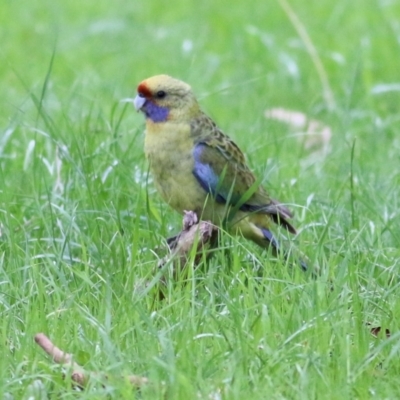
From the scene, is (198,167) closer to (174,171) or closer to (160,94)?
(174,171)

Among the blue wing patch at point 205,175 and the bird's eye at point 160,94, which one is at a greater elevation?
the bird's eye at point 160,94

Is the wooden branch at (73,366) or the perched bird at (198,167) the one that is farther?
the perched bird at (198,167)

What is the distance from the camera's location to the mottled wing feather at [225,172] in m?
4.63

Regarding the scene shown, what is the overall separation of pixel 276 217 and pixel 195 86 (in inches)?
110

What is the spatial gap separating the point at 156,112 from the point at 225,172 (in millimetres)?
413

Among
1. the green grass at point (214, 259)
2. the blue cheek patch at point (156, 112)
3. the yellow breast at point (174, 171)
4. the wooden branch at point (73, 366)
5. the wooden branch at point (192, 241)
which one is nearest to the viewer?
the wooden branch at point (73, 366)

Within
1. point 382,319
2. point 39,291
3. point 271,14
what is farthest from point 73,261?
point 271,14

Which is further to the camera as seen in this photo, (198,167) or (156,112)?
(156,112)

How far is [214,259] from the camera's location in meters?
4.26

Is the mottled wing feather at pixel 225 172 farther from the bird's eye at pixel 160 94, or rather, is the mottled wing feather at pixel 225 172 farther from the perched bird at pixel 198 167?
the bird's eye at pixel 160 94

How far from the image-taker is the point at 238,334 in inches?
139

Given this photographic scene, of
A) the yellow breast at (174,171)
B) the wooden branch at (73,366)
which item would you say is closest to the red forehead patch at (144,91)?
the yellow breast at (174,171)

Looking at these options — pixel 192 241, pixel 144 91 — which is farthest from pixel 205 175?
pixel 192 241

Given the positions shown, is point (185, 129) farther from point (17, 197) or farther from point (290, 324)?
point (290, 324)
